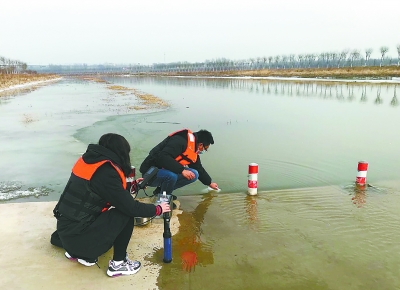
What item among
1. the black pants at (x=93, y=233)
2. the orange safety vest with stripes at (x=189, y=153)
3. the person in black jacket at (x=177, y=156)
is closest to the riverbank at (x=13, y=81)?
the person in black jacket at (x=177, y=156)

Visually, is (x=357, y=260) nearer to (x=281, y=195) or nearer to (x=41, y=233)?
(x=281, y=195)

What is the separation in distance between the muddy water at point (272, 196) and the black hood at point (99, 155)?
4.57 feet

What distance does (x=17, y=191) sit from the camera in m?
6.20

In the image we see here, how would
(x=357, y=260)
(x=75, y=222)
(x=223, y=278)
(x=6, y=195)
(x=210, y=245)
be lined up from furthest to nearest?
(x=6, y=195), (x=210, y=245), (x=357, y=260), (x=223, y=278), (x=75, y=222)

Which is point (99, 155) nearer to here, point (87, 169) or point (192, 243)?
point (87, 169)

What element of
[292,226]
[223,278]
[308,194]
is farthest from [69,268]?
[308,194]

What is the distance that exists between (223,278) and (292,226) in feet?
5.58

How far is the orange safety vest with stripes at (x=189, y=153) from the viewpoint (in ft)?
Result: 16.3

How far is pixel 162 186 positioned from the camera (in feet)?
16.8

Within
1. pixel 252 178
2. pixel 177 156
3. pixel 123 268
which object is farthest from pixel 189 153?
pixel 123 268

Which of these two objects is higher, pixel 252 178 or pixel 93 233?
pixel 93 233

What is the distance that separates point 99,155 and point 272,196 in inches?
148

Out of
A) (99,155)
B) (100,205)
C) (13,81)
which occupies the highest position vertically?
(13,81)

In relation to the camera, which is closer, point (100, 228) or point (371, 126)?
point (100, 228)
